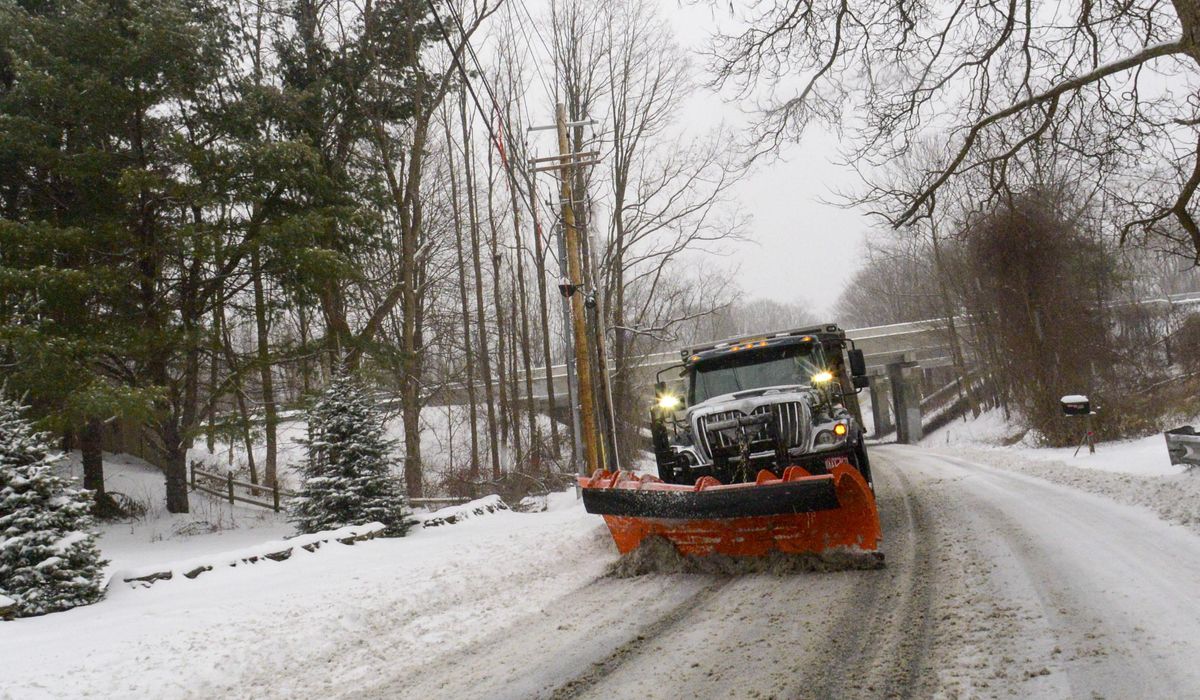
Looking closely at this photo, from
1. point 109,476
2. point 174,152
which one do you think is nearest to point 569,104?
point 174,152

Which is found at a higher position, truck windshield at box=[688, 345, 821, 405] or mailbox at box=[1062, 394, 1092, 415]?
truck windshield at box=[688, 345, 821, 405]

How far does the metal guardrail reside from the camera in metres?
9.16

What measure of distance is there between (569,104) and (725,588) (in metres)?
20.5

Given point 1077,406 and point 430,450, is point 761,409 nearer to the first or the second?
point 1077,406

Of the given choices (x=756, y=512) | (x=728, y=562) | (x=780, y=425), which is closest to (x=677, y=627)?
(x=756, y=512)

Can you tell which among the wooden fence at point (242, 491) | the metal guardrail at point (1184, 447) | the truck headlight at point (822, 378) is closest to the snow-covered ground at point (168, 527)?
the wooden fence at point (242, 491)

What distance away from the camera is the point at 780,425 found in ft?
25.5

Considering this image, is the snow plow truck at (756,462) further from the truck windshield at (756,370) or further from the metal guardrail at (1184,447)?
the metal guardrail at (1184,447)

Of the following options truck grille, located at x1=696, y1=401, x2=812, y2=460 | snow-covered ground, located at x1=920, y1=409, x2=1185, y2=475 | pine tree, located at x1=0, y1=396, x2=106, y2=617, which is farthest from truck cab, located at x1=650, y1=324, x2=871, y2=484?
pine tree, located at x1=0, y1=396, x2=106, y2=617

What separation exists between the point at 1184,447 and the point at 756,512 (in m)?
6.97

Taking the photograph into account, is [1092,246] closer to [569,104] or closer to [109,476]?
[569,104]

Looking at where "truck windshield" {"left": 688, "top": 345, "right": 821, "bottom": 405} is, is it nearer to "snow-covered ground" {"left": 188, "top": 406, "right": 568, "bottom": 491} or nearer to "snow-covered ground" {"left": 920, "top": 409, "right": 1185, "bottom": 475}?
"snow-covered ground" {"left": 920, "top": 409, "right": 1185, "bottom": 475}

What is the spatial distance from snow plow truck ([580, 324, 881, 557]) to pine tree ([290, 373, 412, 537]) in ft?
16.1

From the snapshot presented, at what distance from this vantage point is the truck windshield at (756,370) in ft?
30.0
